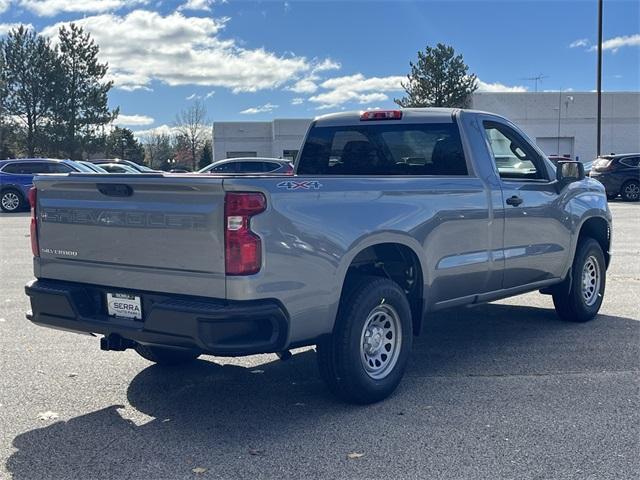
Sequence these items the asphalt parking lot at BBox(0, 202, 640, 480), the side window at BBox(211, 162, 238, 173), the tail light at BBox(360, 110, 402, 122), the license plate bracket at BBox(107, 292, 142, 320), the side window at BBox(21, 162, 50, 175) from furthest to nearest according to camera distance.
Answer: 1. the side window at BBox(21, 162, 50, 175)
2. the side window at BBox(211, 162, 238, 173)
3. the tail light at BBox(360, 110, 402, 122)
4. the license plate bracket at BBox(107, 292, 142, 320)
5. the asphalt parking lot at BBox(0, 202, 640, 480)

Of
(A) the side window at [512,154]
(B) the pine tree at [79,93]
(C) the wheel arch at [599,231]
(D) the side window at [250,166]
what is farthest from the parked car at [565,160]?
(B) the pine tree at [79,93]

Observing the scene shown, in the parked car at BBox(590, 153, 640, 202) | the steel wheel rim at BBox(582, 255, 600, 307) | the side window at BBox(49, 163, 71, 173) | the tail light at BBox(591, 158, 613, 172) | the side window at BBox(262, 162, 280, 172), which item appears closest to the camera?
the steel wheel rim at BBox(582, 255, 600, 307)

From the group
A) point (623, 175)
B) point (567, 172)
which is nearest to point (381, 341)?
point (567, 172)

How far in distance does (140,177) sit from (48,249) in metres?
0.99

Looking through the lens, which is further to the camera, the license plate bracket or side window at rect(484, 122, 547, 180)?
side window at rect(484, 122, 547, 180)

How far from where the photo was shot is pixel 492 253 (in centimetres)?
581

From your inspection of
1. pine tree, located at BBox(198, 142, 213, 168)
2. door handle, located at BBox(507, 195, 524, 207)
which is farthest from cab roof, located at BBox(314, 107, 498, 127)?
pine tree, located at BBox(198, 142, 213, 168)

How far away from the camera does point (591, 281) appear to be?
7.41 metres

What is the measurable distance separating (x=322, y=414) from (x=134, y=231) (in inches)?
66.9

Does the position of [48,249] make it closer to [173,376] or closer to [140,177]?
[140,177]

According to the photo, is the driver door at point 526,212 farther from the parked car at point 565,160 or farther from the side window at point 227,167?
the side window at point 227,167

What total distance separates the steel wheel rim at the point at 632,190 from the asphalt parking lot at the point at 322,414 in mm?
18944

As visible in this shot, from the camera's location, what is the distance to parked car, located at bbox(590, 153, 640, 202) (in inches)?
942

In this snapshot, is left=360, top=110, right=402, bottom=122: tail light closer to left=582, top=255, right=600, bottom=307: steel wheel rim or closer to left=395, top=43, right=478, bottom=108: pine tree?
left=582, top=255, right=600, bottom=307: steel wheel rim
